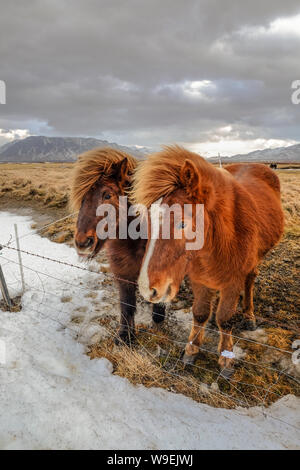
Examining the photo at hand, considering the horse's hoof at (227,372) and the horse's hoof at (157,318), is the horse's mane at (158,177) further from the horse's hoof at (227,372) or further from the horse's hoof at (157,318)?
the horse's hoof at (157,318)

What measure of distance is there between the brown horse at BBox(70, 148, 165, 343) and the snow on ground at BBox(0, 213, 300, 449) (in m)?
1.19

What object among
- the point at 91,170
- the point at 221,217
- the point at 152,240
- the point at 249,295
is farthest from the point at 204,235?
the point at 249,295

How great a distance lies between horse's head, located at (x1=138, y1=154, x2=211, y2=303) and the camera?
203cm

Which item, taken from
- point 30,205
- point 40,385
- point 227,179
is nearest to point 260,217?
point 227,179

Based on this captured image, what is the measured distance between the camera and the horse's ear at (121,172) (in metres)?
2.84

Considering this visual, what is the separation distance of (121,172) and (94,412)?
241 cm

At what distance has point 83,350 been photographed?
10.7 feet

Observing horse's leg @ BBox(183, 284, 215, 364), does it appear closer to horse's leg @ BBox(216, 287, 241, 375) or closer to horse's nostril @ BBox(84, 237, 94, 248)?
horse's leg @ BBox(216, 287, 241, 375)

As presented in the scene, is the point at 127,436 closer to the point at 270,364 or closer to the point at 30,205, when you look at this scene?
the point at 270,364

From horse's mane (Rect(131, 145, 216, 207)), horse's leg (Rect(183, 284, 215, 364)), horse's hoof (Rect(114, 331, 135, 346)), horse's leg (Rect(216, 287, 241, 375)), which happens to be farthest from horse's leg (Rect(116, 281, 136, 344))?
horse's mane (Rect(131, 145, 216, 207))

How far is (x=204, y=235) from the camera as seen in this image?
232 cm

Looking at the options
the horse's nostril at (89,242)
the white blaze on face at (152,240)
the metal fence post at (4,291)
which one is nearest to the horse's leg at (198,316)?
the white blaze on face at (152,240)

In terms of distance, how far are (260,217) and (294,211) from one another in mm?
7563

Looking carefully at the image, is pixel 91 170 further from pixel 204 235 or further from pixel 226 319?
pixel 226 319
